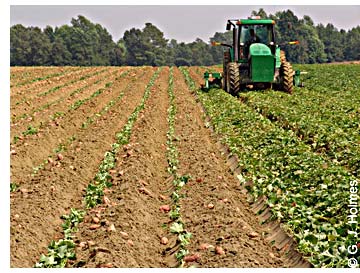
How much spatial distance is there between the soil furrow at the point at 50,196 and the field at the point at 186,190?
2cm

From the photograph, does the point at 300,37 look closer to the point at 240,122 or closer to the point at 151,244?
the point at 240,122

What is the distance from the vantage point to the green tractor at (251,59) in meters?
18.5

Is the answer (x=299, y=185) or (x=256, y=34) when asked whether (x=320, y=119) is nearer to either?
(x=299, y=185)

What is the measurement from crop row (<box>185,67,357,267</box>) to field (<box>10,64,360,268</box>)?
21 mm

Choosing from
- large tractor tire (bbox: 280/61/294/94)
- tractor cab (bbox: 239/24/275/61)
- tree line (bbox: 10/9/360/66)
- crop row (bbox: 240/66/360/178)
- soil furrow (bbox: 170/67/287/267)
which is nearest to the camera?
soil furrow (bbox: 170/67/287/267)

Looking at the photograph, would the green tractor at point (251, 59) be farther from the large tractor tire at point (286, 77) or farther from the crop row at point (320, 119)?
the crop row at point (320, 119)

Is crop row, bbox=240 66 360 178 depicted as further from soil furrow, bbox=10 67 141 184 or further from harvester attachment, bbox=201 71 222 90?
soil furrow, bbox=10 67 141 184

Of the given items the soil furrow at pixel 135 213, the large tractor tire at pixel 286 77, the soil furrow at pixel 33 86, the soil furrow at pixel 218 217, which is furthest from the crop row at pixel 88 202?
the soil furrow at pixel 33 86

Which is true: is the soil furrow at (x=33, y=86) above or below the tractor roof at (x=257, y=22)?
below

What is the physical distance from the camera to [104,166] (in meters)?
9.85

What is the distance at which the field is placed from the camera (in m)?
6.06

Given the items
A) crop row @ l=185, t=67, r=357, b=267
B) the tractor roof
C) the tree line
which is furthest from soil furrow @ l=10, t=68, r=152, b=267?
the tree line

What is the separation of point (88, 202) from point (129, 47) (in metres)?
90.9

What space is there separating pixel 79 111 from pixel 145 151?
671 cm
